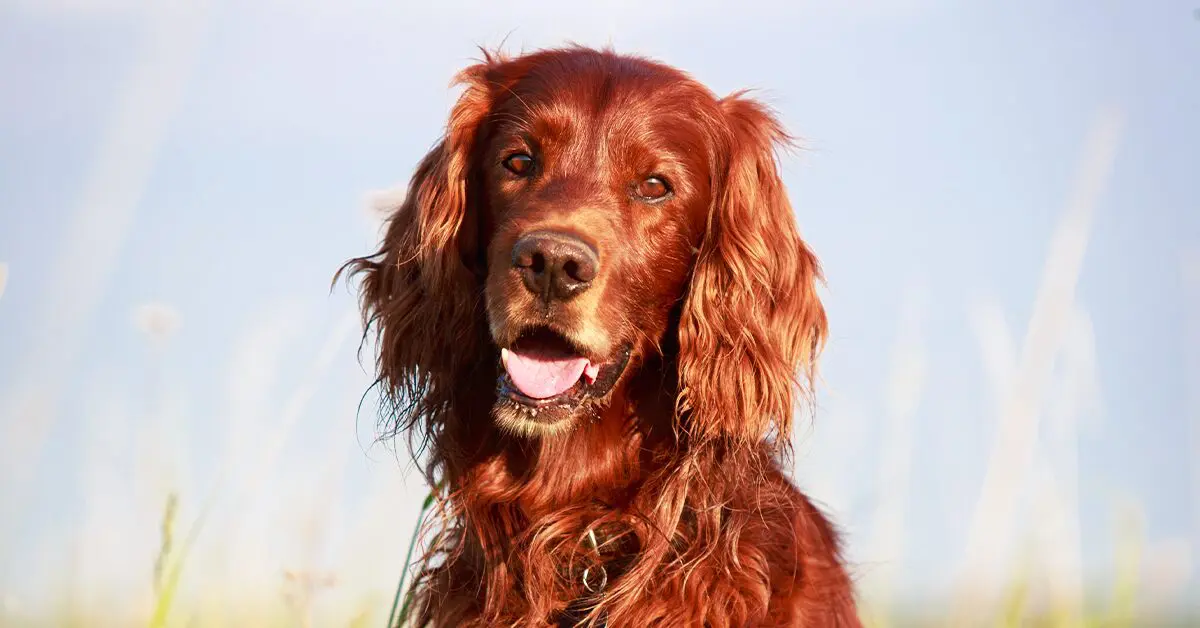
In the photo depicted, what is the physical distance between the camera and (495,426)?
4.16 m

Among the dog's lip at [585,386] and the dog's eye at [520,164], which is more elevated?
the dog's eye at [520,164]

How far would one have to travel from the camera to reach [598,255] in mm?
3771

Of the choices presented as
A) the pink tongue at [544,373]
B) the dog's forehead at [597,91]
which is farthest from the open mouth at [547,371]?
the dog's forehead at [597,91]

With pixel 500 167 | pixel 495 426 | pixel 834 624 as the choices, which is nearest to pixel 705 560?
pixel 834 624

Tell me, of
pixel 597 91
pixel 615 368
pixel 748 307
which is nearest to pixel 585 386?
pixel 615 368

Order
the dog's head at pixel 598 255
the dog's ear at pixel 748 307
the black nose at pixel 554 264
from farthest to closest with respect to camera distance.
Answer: the dog's ear at pixel 748 307
the dog's head at pixel 598 255
the black nose at pixel 554 264

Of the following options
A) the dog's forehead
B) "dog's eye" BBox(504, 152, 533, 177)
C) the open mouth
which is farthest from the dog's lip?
the dog's forehead

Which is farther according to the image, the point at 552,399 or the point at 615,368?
the point at 615,368

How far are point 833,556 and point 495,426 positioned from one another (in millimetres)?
1054

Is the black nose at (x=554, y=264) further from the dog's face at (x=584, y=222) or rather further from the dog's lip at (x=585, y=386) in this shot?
the dog's lip at (x=585, y=386)

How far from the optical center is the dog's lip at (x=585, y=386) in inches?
152

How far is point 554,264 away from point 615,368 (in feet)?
1.32

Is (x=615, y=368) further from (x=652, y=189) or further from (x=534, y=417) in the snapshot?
(x=652, y=189)

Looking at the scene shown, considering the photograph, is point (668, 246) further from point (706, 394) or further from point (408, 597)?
point (408, 597)
